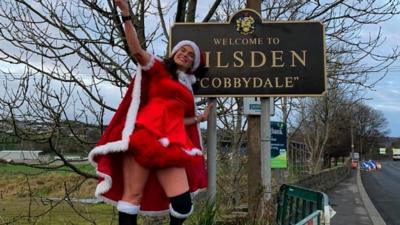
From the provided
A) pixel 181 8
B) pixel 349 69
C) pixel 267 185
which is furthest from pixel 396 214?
pixel 181 8

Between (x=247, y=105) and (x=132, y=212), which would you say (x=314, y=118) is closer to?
(x=247, y=105)

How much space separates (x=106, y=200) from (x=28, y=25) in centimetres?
228

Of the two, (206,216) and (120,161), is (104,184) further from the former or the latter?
(206,216)

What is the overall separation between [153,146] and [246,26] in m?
2.51

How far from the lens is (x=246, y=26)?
5.41 meters

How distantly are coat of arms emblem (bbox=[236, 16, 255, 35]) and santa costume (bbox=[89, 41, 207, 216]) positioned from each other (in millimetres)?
1840

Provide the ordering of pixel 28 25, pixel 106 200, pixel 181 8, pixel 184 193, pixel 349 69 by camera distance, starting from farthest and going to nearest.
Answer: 1. pixel 349 69
2. pixel 181 8
3. pixel 28 25
4. pixel 106 200
5. pixel 184 193

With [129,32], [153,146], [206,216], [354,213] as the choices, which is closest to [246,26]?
[206,216]

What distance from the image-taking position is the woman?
129 inches

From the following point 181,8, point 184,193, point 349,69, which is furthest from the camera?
point 349,69

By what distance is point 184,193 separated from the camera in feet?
10.9

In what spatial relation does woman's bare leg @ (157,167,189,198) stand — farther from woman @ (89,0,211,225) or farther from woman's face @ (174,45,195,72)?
woman's face @ (174,45,195,72)

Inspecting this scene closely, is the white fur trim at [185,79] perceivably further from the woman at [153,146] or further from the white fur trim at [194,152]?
the white fur trim at [194,152]

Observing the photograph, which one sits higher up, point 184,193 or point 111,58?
point 111,58
